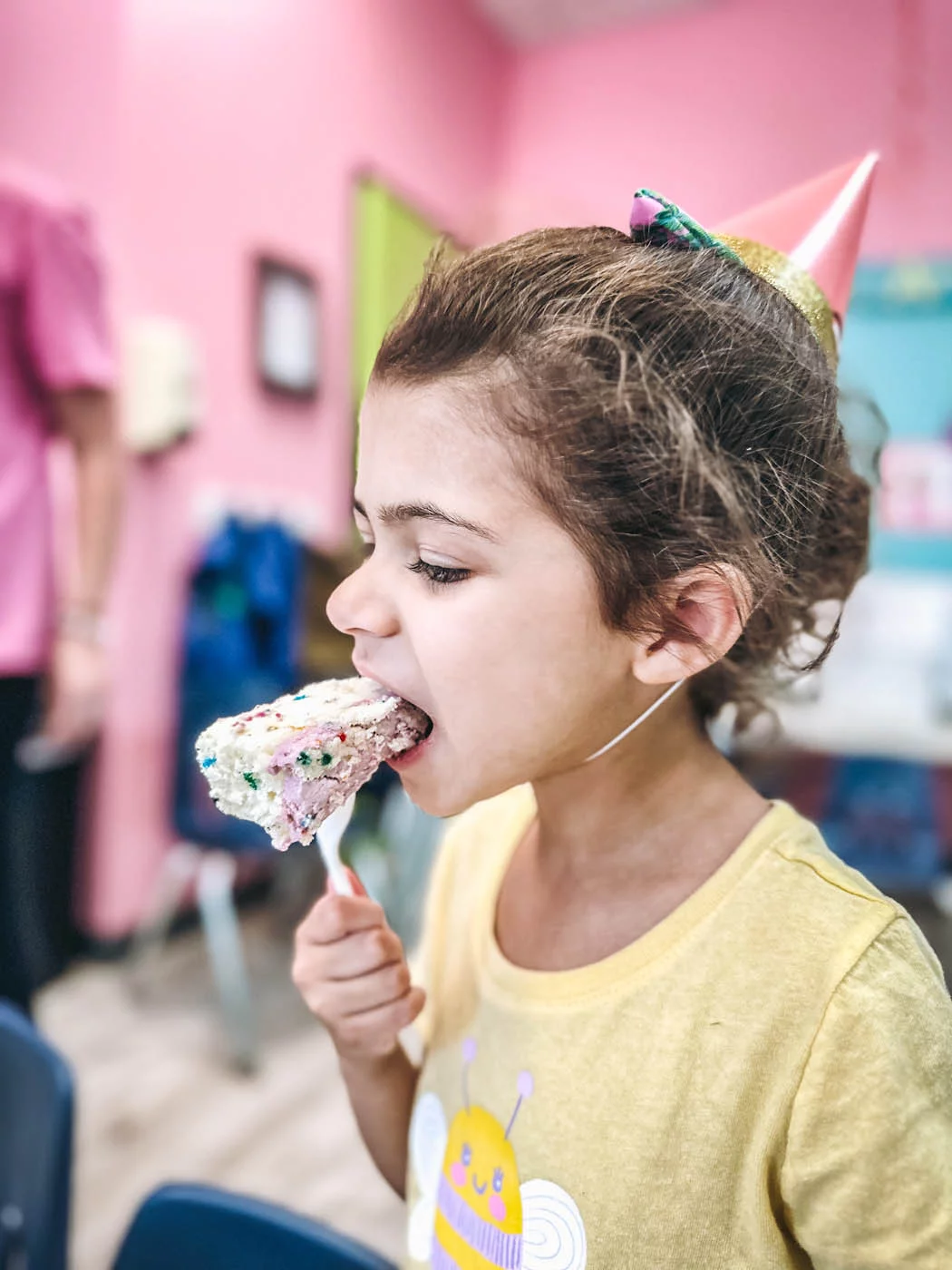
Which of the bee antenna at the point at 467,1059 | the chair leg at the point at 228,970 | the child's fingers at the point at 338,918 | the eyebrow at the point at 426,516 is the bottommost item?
the chair leg at the point at 228,970

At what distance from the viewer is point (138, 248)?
2.31 meters

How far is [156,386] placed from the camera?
2.30 metres

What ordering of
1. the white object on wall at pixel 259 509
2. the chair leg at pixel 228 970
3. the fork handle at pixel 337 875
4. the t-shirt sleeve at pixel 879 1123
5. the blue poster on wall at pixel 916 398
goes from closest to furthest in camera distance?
A: the t-shirt sleeve at pixel 879 1123, the fork handle at pixel 337 875, the chair leg at pixel 228 970, the white object on wall at pixel 259 509, the blue poster on wall at pixel 916 398

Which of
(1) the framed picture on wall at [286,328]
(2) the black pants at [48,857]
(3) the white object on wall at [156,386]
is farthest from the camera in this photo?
(1) the framed picture on wall at [286,328]

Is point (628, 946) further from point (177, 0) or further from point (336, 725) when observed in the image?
point (177, 0)

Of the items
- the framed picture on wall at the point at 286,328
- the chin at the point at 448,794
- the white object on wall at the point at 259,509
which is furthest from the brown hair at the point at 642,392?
the framed picture on wall at the point at 286,328

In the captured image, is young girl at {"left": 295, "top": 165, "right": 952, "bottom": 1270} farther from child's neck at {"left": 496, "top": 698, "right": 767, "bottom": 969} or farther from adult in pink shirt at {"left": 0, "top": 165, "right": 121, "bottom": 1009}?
adult in pink shirt at {"left": 0, "top": 165, "right": 121, "bottom": 1009}

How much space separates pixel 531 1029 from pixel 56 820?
201cm

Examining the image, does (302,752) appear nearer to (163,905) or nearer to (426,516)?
(426,516)

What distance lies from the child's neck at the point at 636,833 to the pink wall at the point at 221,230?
77.2 inches

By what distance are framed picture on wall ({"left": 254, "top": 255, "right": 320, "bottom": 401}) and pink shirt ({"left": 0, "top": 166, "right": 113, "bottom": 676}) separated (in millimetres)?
1313

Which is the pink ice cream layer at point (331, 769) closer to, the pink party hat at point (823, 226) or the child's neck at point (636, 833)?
the child's neck at point (636, 833)

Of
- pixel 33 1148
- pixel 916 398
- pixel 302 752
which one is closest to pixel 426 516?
pixel 302 752

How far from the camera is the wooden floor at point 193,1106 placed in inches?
60.6
